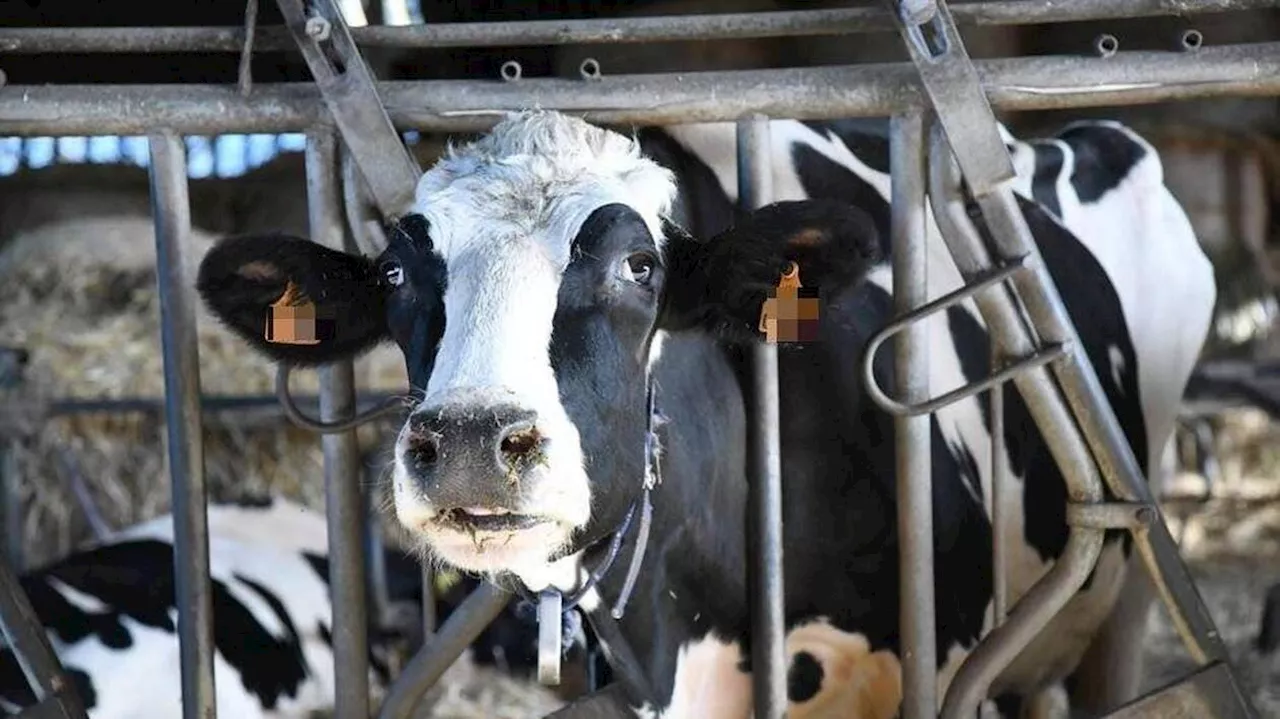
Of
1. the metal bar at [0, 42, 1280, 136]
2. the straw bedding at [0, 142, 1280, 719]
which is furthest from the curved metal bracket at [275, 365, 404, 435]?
the straw bedding at [0, 142, 1280, 719]

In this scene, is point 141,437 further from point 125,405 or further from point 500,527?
point 500,527

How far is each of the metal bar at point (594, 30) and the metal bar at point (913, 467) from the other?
25cm

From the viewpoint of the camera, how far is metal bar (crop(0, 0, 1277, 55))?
9.71 ft

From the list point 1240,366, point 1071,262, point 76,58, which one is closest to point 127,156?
point 76,58

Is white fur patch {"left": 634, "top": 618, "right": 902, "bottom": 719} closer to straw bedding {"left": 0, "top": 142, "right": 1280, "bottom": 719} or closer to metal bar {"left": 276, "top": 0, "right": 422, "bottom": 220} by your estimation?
metal bar {"left": 276, "top": 0, "right": 422, "bottom": 220}

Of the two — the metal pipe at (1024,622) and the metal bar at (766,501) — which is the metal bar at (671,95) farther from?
the metal pipe at (1024,622)

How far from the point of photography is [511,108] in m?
3.08

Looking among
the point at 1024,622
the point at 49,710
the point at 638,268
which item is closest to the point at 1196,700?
the point at 1024,622

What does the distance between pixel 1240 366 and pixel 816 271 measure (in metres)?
5.36

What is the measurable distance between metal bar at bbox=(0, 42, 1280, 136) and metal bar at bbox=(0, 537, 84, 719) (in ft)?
2.77

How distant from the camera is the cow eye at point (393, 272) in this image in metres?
2.84

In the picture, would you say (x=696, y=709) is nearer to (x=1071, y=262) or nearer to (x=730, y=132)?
(x=730, y=132)

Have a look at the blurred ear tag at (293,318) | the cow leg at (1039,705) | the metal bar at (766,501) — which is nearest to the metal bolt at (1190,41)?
the metal bar at (766,501)

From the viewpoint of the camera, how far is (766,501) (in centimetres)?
313
